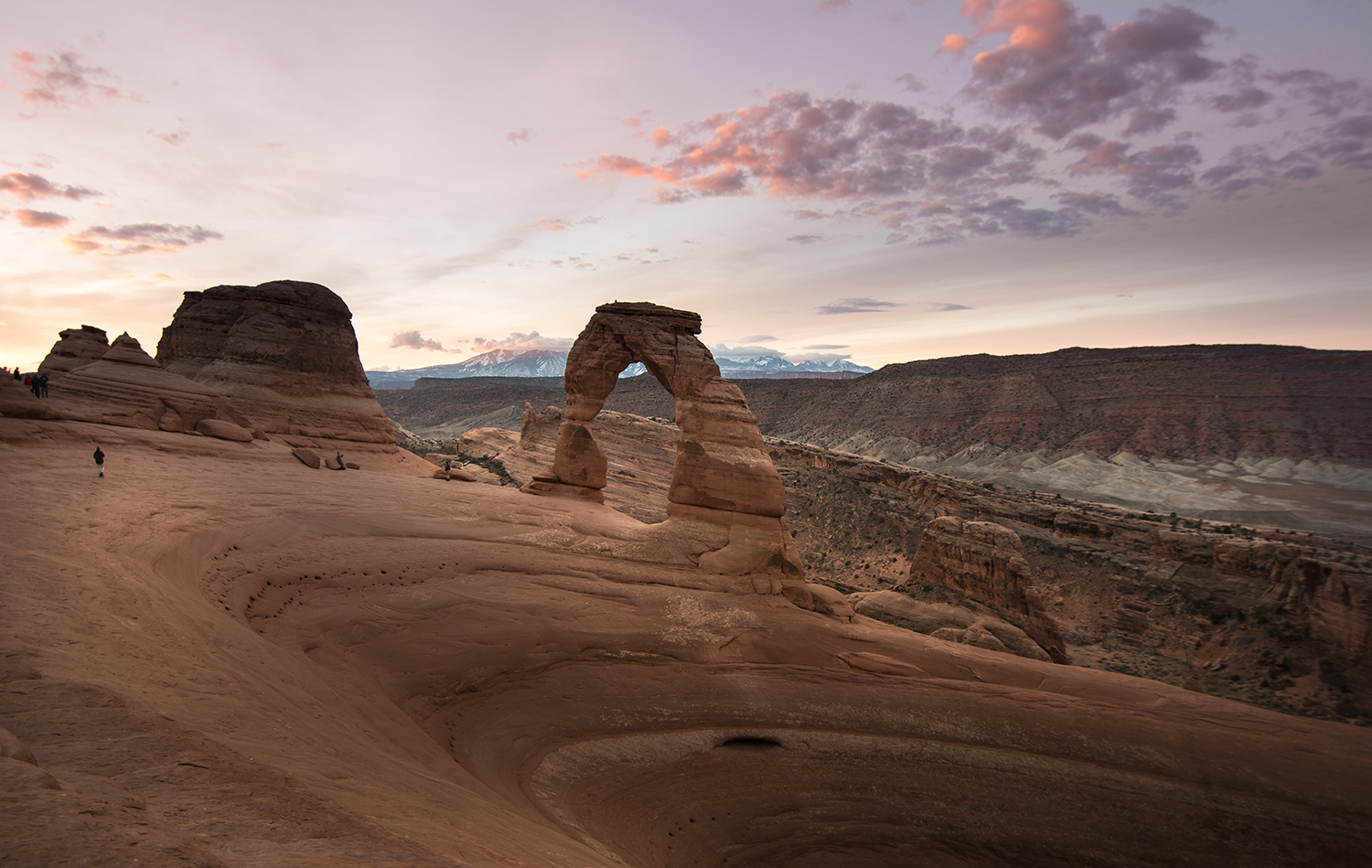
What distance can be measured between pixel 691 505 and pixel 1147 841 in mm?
10729

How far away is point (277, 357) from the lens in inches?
1166

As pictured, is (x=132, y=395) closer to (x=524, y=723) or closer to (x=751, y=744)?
(x=524, y=723)

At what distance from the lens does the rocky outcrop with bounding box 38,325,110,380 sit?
24.2m

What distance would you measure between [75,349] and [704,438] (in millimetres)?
28424

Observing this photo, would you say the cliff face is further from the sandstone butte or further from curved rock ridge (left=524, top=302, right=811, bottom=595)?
the sandstone butte

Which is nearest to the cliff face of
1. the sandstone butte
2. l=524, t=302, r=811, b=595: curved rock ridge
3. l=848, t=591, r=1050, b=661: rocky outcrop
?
l=848, t=591, r=1050, b=661: rocky outcrop

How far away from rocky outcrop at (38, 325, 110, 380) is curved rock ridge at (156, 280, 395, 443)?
3212mm

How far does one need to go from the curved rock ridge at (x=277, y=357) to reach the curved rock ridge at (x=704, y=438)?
16962mm

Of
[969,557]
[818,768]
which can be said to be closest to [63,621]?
[818,768]

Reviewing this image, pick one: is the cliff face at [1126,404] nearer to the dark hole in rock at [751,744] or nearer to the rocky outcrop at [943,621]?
the rocky outcrop at [943,621]

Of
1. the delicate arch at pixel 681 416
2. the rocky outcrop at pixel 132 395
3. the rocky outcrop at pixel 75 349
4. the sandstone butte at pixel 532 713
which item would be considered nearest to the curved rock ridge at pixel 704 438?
the delicate arch at pixel 681 416

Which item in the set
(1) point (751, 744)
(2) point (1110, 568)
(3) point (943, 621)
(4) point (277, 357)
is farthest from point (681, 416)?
(2) point (1110, 568)

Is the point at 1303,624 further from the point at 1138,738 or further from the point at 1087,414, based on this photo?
the point at 1087,414

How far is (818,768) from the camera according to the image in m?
9.47
